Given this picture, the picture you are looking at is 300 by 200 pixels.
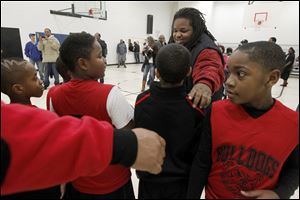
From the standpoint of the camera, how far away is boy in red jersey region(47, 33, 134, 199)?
99cm

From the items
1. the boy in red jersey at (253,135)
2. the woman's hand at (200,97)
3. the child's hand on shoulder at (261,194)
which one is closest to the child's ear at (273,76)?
the boy in red jersey at (253,135)

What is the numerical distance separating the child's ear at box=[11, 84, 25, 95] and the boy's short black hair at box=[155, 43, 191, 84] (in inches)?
28.2

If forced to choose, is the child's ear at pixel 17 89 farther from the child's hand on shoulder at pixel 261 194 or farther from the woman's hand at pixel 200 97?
the child's hand on shoulder at pixel 261 194

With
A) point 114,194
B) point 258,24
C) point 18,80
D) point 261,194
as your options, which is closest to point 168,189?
point 114,194

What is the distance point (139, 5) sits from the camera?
1272 centimetres

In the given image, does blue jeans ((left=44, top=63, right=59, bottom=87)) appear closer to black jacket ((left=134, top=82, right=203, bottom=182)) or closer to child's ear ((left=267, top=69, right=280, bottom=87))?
black jacket ((left=134, top=82, right=203, bottom=182))

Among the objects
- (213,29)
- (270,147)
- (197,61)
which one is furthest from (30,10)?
(213,29)

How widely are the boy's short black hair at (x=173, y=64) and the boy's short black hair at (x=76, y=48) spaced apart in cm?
37

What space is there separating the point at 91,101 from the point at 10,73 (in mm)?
446

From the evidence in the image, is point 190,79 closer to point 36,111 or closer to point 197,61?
point 197,61

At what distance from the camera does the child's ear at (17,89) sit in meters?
1.08

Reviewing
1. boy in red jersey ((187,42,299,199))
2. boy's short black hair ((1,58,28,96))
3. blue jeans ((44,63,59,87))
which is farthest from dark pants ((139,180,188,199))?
blue jeans ((44,63,59,87))

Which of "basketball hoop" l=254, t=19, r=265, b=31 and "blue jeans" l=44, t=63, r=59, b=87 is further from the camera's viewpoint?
"basketball hoop" l=254, t=19, r=265, b=31

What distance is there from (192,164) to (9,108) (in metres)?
0.72
